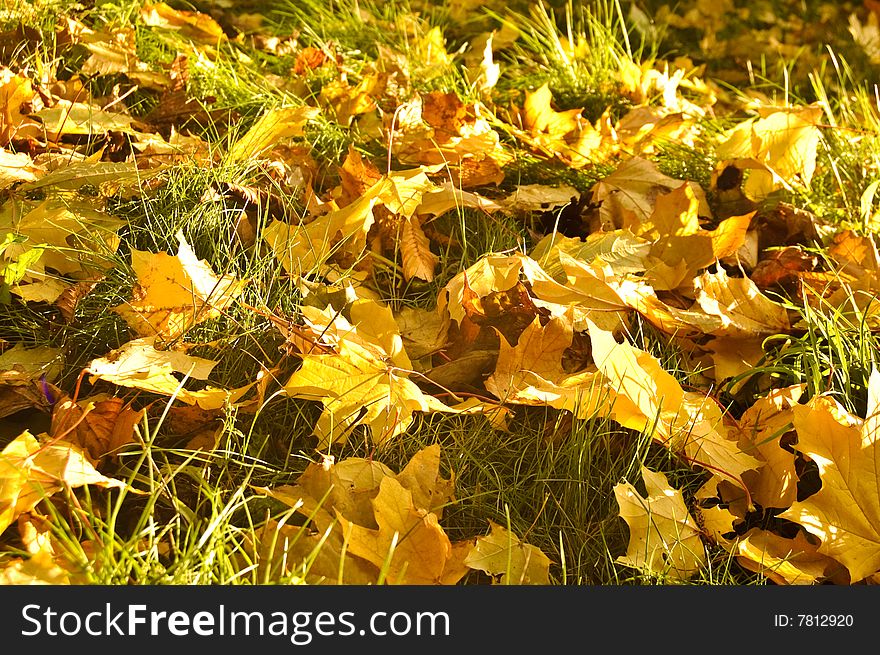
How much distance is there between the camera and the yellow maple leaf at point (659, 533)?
128cm

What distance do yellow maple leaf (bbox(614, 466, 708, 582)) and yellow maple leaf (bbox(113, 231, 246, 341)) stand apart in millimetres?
724

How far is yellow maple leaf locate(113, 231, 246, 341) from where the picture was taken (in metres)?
1.45

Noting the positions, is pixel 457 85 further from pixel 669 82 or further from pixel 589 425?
pixel 589 425

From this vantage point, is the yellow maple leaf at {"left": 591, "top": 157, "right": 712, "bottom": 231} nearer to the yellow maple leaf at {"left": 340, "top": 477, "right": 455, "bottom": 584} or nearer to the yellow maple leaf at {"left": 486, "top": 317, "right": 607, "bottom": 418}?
the yellow maple leaf at {"left": 486, "top": 317, "right": 607, "bottom": 418}

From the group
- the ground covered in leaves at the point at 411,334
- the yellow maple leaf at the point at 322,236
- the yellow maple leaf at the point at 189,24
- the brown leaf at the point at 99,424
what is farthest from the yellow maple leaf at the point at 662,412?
the yellow maple leaf at the point at 189,24

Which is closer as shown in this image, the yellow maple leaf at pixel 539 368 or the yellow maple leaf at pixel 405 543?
the yellow maple leaf at pixel 405 543

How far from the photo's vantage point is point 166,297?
1.46 m

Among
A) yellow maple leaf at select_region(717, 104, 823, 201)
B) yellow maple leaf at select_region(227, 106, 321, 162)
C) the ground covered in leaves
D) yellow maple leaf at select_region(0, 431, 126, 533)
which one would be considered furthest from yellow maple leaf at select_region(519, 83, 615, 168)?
yellow maple leaf at select_region(0, 431, 126, 533)

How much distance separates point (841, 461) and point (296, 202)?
3.78 ft

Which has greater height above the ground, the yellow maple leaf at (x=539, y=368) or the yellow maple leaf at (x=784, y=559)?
the yellow maple leaf at (x=539, y=368)

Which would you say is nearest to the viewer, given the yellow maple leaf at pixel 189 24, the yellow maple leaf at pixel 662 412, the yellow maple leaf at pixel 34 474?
the yellow maple leaf at pixel 34 474

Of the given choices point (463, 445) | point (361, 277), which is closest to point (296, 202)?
point (361, 277)

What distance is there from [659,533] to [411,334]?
23.0 inches

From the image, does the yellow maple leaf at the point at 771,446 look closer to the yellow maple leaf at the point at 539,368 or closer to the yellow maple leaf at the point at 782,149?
the yellow maple leaf at the point at 539,368
